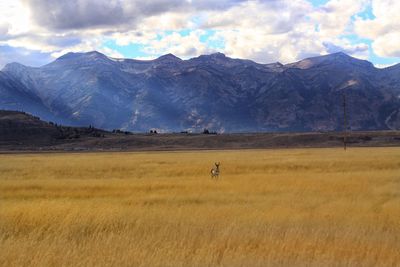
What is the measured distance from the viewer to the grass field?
1249cm

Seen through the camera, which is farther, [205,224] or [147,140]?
[147,140]

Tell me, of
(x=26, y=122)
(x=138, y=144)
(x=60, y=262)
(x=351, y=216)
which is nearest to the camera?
(x=60, y=262)

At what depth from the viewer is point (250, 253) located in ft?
42.4

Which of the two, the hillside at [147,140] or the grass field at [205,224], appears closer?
the grass field at [205,224]

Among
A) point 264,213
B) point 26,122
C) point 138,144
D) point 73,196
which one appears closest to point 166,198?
point 73,196

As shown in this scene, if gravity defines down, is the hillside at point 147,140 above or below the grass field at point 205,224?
above

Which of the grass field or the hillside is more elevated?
the hillside

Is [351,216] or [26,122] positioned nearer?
[351,216]

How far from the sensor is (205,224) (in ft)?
55.1

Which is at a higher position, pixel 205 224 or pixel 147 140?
pixel 147 140

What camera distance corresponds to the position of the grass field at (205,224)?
12492 mm

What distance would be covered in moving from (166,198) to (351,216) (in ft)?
26.6

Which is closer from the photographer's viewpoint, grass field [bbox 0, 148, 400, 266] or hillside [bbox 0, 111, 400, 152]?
grass field [bbox 0, 148, 400, 266]

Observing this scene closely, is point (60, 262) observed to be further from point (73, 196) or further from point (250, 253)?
point (73, 196)
